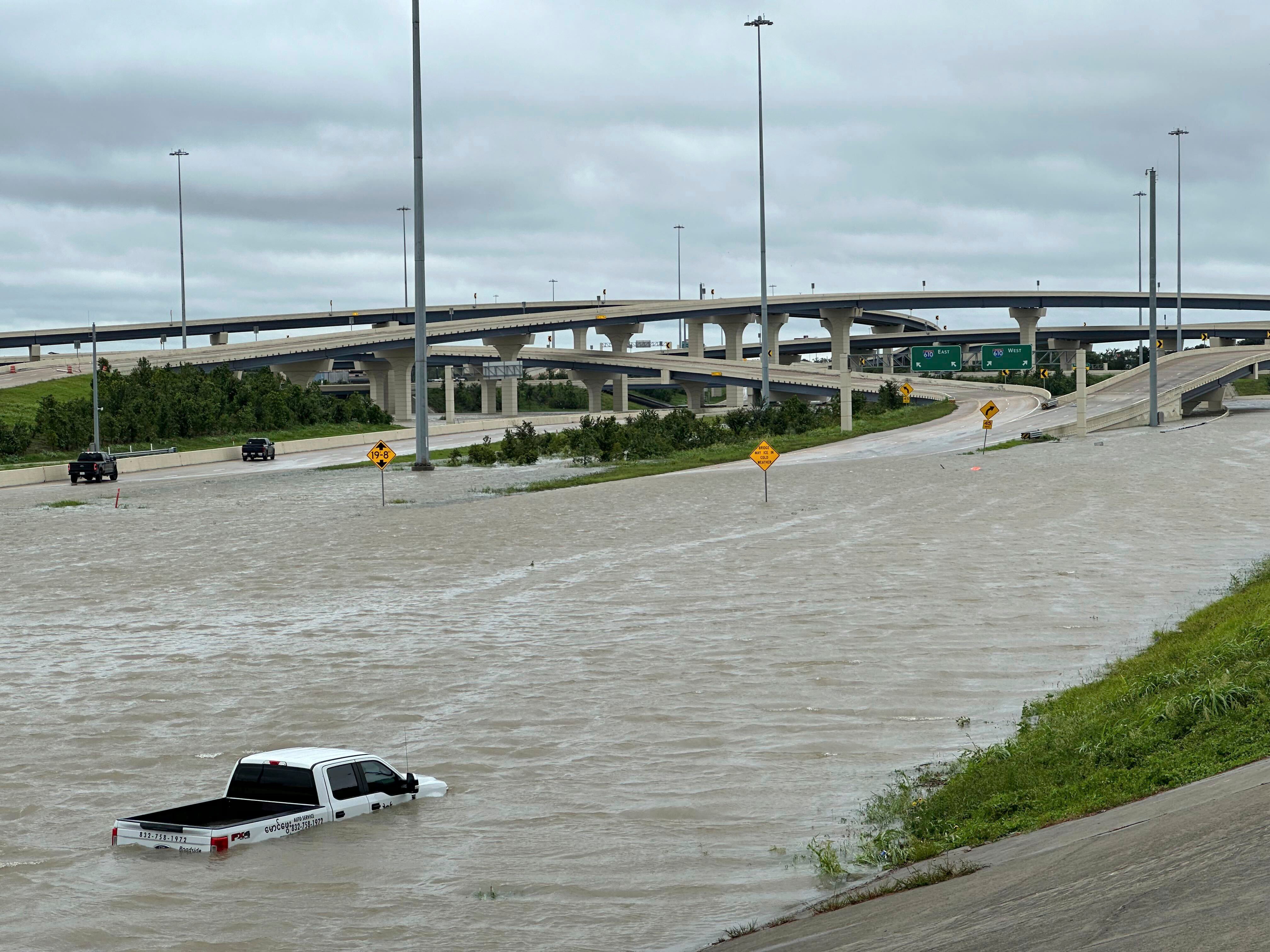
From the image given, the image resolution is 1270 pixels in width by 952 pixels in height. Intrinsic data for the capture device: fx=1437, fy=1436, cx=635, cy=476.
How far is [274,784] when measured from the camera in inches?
586

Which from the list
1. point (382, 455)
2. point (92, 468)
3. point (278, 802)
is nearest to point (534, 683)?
point (278, 802)

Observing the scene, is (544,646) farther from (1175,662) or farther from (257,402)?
(257,402)

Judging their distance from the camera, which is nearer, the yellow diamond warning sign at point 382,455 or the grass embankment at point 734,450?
the yellow diamond warning sign at point 382,455

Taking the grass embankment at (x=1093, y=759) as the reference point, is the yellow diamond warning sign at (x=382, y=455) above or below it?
above

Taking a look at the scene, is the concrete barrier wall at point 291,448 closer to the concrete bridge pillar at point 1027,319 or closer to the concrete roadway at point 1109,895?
the concrete bridge pillar at point 1027,319

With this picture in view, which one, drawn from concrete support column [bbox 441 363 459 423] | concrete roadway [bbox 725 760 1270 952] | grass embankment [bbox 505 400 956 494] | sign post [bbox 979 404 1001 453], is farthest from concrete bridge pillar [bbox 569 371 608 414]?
concrete roadway [bbox 725 760 1270 952]

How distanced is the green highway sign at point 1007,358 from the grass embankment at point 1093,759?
110460 mm

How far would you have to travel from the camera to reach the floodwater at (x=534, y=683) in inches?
501

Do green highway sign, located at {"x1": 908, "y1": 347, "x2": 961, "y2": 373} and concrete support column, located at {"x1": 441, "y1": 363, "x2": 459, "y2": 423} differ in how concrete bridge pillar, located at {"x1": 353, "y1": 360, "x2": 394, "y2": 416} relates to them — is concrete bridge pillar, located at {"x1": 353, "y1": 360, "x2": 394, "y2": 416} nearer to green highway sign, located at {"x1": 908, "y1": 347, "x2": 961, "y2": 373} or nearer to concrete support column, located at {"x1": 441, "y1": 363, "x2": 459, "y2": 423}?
concrete support column, located at {"x1": 441, "y1": 363, "x2": 459, "y2": 423}

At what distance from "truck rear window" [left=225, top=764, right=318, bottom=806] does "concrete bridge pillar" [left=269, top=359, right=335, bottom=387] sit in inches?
4647

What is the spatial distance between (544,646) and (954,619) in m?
7.52

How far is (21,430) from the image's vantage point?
264ft

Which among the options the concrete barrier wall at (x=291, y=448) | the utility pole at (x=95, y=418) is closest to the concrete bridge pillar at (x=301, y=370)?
the concrete barrier wall at (x=291, y=448)

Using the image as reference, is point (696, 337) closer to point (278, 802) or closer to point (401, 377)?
point (401, 377)
